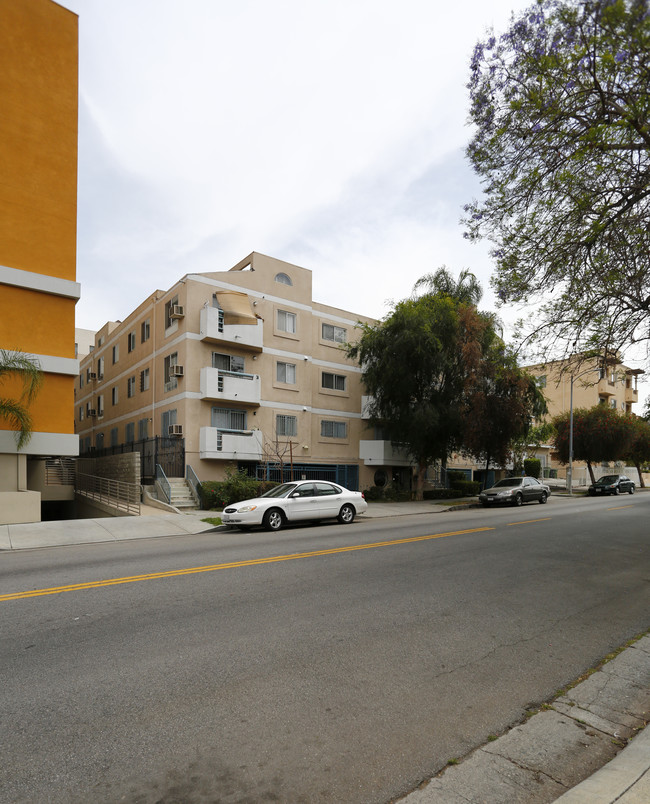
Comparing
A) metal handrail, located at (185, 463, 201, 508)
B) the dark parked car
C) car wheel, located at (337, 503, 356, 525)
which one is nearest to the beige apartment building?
metal handrail, located at (185, 463, 201, 508)

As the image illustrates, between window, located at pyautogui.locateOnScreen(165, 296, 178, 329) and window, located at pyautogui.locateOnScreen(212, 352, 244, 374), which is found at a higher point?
window, located at pyautogui.locateOnScreen(165, 296, 178, 329)

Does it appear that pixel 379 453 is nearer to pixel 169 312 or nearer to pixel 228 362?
pixel 228 362

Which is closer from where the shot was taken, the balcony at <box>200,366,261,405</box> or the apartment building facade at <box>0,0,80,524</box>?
the apartment building facade at <box>0,0,80,524</box>

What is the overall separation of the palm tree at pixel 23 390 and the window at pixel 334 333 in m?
16.3

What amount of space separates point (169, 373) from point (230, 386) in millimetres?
3672

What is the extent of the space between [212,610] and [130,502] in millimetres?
17045

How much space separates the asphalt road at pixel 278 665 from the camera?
→ 3.40 meters

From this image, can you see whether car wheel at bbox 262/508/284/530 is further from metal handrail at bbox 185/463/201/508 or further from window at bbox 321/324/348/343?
window at bbox 321/324/348/343

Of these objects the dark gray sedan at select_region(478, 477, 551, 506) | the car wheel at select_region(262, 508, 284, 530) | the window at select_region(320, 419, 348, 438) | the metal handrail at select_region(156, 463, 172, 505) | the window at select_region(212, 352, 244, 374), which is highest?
the window at select_region(212, 352, 244, 374)

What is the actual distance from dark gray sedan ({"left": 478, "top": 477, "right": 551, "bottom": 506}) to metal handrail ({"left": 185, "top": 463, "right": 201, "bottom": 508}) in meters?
13.8

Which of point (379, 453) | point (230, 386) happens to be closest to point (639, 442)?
point (379, 453)

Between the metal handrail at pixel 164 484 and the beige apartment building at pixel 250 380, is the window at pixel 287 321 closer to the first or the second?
the beige apartment building at pixel 250 380

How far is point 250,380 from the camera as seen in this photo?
2642 cm

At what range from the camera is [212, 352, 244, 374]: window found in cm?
2654
